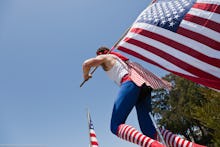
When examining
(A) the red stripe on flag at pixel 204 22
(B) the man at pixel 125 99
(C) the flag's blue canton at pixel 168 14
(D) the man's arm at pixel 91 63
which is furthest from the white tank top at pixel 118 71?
(A) the red stripe on flag at pixel 204 22

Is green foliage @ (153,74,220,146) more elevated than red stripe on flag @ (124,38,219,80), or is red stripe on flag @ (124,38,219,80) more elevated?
red stripe on flag @ (124,38,219,80)

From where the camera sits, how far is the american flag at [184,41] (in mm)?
3572

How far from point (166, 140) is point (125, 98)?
23.5 inches

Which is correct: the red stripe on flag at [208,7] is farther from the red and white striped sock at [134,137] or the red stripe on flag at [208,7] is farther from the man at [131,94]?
the red and white striped sock at [134,137]

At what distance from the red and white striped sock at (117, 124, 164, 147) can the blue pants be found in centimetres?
11

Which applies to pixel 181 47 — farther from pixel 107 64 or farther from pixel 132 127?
pixel 132 127

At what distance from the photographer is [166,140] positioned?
3086 mm

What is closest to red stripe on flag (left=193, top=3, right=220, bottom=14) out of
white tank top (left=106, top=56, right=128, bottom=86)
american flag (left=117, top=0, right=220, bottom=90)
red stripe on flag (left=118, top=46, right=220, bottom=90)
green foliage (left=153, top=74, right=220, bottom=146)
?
american flag (left=117, top=0, right=220, bottom=90)

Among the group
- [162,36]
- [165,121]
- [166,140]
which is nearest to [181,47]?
[162,36]

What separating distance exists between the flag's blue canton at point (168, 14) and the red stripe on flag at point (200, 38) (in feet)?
0.33

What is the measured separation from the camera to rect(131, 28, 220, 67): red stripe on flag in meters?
3.56

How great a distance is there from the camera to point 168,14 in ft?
12.5

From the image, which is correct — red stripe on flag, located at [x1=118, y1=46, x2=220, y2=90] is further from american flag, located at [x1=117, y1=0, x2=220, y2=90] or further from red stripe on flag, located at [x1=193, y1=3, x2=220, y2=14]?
red stripe on flag, located at [x1=193, y1=3, x2=220, y2=14]

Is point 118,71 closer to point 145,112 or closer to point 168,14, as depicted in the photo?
point 145,112
